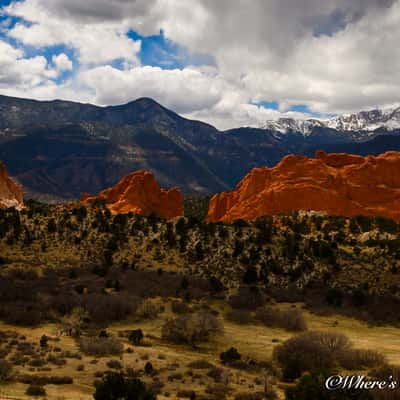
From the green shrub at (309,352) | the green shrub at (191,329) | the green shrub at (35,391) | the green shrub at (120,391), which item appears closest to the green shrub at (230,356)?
the green shrub at (309,352)

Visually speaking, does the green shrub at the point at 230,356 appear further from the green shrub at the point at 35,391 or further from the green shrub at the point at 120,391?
the green shrub at the point at 35,391

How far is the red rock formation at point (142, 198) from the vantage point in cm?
10556

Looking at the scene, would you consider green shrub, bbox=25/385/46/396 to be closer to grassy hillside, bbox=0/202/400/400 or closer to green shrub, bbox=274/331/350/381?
grassy hillside, bbox=0/202/400/400

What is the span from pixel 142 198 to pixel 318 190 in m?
39.4

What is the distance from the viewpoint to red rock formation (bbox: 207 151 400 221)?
98.5 m

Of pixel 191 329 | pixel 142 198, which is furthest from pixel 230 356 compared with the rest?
pixel 142 198

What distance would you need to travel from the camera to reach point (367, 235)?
72.8 m

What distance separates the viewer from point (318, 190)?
9944 centimetres

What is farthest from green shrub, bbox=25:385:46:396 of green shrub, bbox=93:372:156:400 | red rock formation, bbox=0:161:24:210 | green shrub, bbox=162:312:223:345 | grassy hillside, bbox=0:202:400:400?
red rock formation, bbox=0:161:24:210

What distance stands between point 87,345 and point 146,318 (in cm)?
1210

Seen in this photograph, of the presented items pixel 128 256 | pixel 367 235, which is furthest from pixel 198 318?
pixel 367 235

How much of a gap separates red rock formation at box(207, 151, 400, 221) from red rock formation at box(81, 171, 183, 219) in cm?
1019

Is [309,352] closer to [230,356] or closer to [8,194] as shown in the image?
[230,356]

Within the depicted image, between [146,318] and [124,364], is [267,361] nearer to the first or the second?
[124,364]
